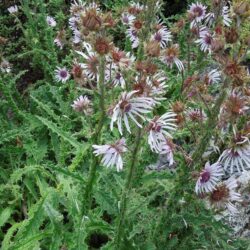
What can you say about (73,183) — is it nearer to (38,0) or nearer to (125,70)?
(125,70)

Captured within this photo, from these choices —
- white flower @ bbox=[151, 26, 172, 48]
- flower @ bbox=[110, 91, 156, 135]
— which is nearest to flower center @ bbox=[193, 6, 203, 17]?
white flower @ bbox=[151, 26, 172, 48]

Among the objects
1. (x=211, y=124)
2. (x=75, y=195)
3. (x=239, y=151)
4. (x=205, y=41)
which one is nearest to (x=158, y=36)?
(x=205, y=41)

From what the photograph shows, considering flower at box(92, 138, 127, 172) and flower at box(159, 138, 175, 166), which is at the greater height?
flower at box(159, 138, 175, 166)

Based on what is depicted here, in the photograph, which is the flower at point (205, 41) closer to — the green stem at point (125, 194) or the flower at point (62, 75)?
the flower at point (62, 75)

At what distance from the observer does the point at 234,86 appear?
203 centimetres

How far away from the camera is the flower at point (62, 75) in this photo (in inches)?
174

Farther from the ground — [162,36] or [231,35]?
[162,36]

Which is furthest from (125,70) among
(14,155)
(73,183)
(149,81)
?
(14,155)

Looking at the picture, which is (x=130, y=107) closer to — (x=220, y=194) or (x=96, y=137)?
(x=96, y=137)

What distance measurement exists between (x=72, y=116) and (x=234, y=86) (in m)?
2.46

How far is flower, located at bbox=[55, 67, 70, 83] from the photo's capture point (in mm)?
4418

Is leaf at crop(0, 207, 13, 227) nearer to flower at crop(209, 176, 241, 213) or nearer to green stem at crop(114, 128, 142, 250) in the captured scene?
green stem at crop(114, 128, 142, 250)

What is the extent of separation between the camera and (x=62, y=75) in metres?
4.48

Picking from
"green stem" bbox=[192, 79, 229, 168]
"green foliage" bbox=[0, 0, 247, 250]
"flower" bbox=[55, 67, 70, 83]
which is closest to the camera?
"green stem" bbox=[192, 79, 229, 168]
